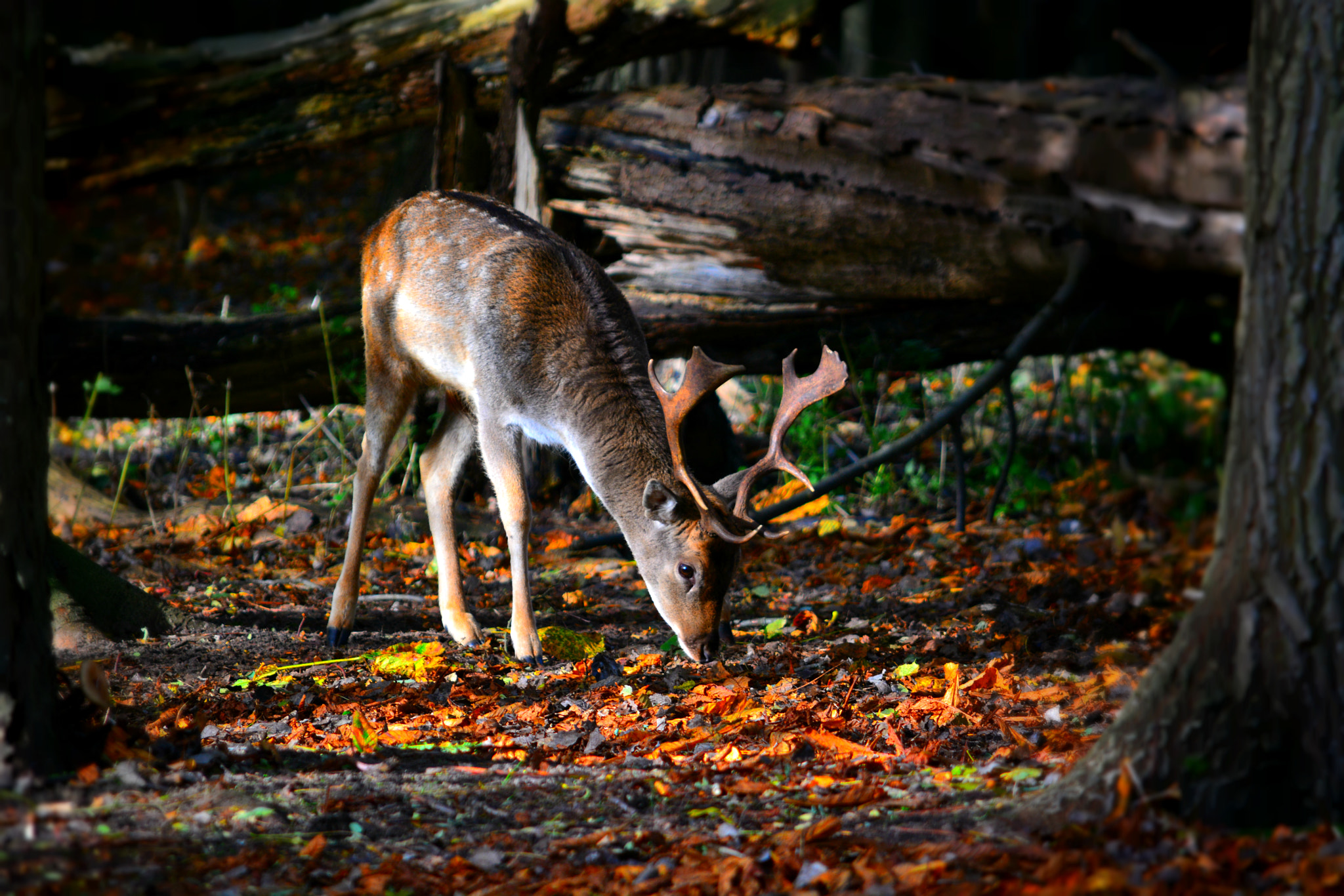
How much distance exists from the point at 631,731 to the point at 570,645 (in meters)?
1.28

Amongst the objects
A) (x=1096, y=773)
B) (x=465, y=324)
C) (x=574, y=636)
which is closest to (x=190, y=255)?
(x=465, y=324)

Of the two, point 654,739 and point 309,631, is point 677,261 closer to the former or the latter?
point 309,631

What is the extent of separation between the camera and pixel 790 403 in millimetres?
5062

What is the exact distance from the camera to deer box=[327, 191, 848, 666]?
5.12 meters

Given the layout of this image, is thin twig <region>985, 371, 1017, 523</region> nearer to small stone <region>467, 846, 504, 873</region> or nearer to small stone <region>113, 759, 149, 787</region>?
small stone <region>467, 846, 504, 873</region>

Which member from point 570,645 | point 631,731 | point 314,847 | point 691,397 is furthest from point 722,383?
point 314,847

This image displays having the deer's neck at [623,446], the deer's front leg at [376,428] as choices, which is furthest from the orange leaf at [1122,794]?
the deer's front leg at [376,428]

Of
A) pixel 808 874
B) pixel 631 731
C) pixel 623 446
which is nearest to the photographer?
pixel 808 874

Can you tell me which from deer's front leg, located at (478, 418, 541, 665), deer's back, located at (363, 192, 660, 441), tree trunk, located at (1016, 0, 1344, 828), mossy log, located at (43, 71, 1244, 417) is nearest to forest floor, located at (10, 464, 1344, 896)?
tree trunk, located at (1016, 0, 1344, 828)

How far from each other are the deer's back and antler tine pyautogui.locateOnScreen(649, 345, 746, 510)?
389 mm

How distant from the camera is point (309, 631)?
5.75m

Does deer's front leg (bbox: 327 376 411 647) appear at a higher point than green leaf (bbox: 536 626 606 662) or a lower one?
higher

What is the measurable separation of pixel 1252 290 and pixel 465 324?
3947mm

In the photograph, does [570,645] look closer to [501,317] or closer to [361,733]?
[361,733]
